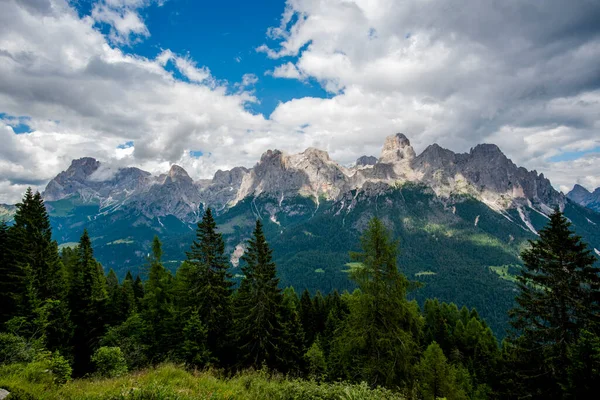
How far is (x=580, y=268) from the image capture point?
20766 millimetres

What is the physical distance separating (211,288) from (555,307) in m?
28.8

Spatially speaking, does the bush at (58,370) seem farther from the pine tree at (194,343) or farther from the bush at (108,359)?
the pine tree at (194,343)

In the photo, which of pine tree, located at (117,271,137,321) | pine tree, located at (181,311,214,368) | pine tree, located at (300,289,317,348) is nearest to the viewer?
pine tree, located at (181,311,214,368)

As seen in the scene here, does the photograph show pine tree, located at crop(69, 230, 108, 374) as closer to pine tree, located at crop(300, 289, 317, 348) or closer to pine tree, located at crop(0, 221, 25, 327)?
pine tree, located at crop(0, 221, 25, 327)

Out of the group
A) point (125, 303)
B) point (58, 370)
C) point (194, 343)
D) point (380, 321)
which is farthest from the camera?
point (125, 303)

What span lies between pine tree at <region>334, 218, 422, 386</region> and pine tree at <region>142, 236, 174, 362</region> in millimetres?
19203

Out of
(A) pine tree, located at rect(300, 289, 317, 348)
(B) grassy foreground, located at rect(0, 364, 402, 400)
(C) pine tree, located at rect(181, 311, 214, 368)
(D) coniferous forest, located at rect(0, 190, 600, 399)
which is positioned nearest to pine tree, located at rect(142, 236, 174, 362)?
(D) coniferous forest, located at rect(0, 190, 600, 399)

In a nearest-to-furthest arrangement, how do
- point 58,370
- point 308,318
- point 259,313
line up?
point 58,370, point 259,313, point 308,318

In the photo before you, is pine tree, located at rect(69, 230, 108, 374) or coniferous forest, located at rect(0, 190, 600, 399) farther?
pine tree, located at rect(69, 230, 108, 374)

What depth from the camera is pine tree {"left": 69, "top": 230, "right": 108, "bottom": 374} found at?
118 feet

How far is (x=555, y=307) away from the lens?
65.5 feet

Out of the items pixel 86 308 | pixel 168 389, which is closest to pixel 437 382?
pixel 168 389

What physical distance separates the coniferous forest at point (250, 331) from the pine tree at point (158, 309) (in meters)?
0.18

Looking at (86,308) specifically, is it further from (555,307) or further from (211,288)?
(555,307)
